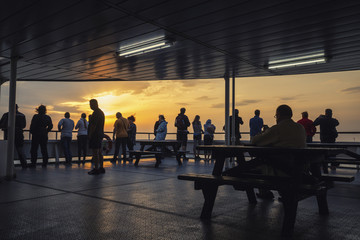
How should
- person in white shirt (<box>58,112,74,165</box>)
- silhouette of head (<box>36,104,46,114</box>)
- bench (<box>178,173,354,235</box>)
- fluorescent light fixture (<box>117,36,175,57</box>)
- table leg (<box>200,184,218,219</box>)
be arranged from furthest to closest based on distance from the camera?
person in white shirt (<box>58,112,74,165</box>) → silhouette of head (<box>36,104,46,114</box>) → fluorescent light fixture (<box>117,36,175,57</box>) → table leg (<box>200,184,218,219</box>) → bench (<box>178,173,354,235</box>)

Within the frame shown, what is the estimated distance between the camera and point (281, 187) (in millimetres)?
2953

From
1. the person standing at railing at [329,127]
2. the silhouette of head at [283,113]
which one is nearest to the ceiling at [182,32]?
the person standing at railing at [329,127]

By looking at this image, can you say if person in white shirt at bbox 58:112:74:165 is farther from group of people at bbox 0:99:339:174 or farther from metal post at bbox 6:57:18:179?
metal post at bbox 6:57:18:179

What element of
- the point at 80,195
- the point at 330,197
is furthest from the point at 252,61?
the point at 80,195

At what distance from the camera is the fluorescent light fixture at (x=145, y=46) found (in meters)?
6.21

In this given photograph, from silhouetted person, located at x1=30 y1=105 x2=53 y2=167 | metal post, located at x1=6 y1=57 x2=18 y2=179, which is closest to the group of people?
silhouetted person, located at x1=30 y1=105 x2=53 y2=167

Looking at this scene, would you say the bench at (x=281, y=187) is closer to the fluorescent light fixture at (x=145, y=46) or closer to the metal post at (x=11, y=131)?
the fluorescent light fixture at (x=145, y=46)

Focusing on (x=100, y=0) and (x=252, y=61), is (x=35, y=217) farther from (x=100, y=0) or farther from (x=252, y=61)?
(x=252, y=61)

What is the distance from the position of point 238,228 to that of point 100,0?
3.48m

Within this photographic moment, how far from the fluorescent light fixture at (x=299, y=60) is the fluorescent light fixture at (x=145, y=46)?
124 inches

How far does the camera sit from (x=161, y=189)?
538 centimetres

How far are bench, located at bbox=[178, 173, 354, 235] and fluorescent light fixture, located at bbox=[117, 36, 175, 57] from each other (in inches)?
136

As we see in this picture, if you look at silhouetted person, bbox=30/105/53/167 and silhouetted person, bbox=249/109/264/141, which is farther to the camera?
silhouetted person, bbox=249/109/264/141

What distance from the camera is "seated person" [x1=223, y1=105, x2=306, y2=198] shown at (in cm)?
355
